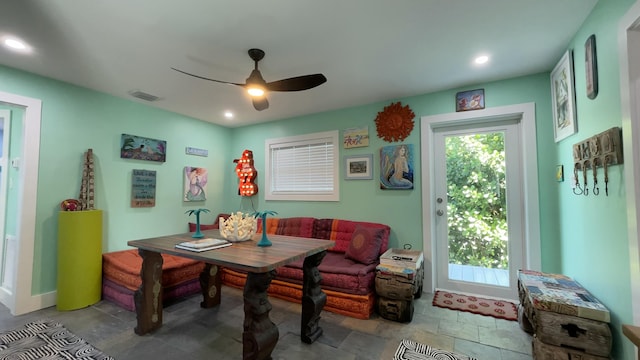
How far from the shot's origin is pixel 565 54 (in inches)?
85.5

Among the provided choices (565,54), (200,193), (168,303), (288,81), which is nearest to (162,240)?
(168,303)

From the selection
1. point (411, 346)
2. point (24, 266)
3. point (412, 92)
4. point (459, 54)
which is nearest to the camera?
point (411, 346)

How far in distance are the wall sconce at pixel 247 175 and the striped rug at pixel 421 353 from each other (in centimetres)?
315

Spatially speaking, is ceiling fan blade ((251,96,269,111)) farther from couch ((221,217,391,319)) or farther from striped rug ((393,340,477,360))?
striped rug ((393,340,477,360))

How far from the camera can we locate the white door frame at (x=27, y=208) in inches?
100

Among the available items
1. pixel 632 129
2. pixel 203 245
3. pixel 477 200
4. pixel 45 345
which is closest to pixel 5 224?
pixel 45 345

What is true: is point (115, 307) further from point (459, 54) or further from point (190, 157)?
point (459, 54)

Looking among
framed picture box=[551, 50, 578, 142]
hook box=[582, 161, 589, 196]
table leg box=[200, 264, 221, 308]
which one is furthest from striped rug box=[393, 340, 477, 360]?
framed picture box=[551, 50, 578, 142]

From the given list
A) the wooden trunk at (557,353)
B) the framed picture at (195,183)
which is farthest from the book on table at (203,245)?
the wooden trunk at (557,353)

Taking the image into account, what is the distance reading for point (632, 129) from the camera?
54.3 inches

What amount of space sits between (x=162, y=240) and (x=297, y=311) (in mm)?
1477

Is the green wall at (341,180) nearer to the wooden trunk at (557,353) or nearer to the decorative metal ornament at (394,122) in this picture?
the decorative metal ornament at (394,122)

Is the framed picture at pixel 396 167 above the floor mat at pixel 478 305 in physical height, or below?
above

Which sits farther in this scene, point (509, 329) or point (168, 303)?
point (168, 303)
